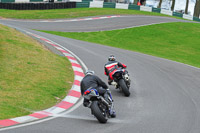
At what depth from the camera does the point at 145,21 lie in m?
39.6

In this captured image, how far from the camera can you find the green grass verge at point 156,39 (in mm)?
27184

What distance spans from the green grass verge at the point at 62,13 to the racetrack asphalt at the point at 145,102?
61.5ft

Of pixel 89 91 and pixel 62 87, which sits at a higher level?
pixel 89 91

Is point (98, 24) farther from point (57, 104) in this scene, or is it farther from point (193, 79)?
point (57, 104)

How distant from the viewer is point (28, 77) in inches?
572

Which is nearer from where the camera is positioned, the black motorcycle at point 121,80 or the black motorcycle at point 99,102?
the black motorcycle at point 99,102

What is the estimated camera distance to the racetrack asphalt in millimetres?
9672

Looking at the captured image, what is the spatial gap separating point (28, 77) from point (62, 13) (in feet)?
97.4

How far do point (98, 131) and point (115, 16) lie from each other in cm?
3342

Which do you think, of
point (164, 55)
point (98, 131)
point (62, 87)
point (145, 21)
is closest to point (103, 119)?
point (98, 131)

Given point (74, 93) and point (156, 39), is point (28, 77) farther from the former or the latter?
point (156, 39)

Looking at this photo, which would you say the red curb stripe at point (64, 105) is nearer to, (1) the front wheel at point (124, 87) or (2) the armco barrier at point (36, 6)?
(1) the front wheel at point (124, 87)

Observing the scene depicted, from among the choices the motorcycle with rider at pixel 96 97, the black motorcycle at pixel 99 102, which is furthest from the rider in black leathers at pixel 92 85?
the black motorcycle at pixel 99 102

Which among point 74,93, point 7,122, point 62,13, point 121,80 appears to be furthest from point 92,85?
point 62,13
